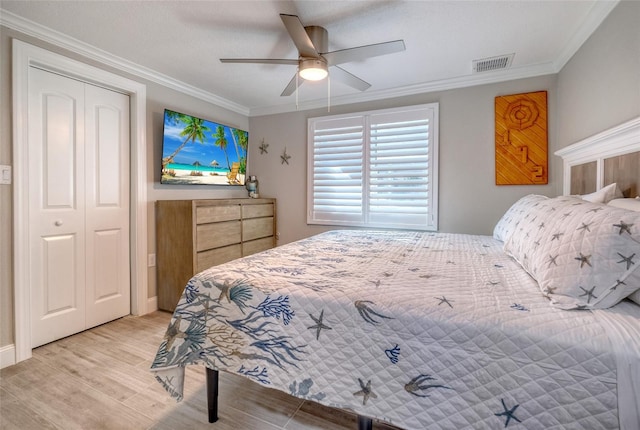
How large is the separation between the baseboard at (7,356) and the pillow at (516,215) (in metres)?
3.36

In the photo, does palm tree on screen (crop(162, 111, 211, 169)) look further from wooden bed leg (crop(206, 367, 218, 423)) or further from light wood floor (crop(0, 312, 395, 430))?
wooden bed leg (crop(206, 367, 218, 423))

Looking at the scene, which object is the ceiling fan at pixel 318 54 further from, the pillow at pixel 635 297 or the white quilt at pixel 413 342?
the pillow at pixel 635 297

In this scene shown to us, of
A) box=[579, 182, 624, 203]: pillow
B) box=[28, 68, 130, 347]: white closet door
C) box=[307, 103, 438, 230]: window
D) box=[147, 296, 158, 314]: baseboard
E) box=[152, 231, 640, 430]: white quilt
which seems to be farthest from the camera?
box=[307, 103, 438, 230]: window

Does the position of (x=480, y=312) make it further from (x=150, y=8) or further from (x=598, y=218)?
(x=150, y=8)

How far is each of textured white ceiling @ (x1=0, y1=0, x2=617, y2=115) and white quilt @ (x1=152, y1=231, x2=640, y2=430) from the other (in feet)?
5.29

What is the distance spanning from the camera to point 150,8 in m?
1.88

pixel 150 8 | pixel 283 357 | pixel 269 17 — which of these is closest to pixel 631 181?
pixel 283 357

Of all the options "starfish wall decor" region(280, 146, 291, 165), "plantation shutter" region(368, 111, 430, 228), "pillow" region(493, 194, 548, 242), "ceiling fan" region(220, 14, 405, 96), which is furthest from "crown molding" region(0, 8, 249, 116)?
"pillow" region(493, 194, 548, 242)

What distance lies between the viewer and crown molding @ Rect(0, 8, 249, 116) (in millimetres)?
1961

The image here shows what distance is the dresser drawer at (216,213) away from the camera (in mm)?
2807

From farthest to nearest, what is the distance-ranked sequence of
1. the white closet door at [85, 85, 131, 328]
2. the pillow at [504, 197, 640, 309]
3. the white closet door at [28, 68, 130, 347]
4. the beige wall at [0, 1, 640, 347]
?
1. the white closet door at [85, 85, 131, 328]
2. the white closet door at [28, 68, 130, 347]
3. the beige wall at [0, 1, 640, 347]
4. the pillow at [504, 197, 640, 309]

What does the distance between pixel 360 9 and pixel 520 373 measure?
6.79ft

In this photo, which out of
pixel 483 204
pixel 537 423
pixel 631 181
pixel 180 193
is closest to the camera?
pixel 537 423

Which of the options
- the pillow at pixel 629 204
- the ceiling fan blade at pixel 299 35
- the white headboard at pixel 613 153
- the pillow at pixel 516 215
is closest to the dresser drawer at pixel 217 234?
the ceiling fan blade at pixel 299 35
